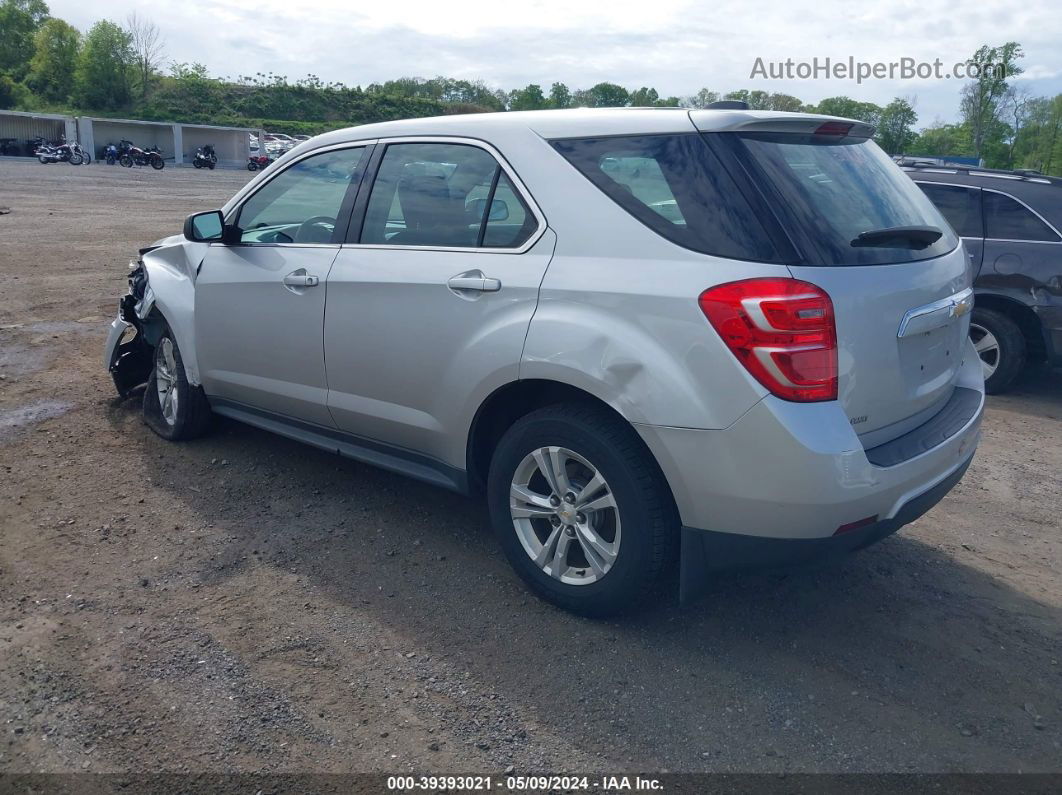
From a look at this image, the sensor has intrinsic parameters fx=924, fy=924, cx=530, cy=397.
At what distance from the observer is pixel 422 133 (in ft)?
13.2


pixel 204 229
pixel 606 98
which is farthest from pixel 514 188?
pixel 606 98

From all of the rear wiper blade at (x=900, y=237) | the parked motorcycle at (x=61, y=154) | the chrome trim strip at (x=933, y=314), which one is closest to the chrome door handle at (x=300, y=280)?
the rear wiper blade at (x=900, y=237)

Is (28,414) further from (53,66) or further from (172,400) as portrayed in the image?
(53,66)

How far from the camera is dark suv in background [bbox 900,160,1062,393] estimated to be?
22.7 ft

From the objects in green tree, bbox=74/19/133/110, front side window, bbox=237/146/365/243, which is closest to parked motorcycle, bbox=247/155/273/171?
green tree, bbox=74/19/133/110

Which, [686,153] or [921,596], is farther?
[921,596]

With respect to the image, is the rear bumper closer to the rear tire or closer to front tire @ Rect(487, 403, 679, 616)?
front tire @ Rect(487, 403, 679, 616)

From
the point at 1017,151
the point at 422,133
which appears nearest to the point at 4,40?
the point at 1017,151

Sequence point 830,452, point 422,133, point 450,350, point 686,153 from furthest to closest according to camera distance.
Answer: point 422,133 → point 450,350 → point 686,153 → point 830,452

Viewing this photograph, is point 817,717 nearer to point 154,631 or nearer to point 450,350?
point 450,350

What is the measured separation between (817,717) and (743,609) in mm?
729

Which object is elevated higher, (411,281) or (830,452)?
(411,281)

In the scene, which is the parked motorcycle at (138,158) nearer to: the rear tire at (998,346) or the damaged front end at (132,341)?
the damaged front end at (132,341)

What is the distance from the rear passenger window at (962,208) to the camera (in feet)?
23.9
